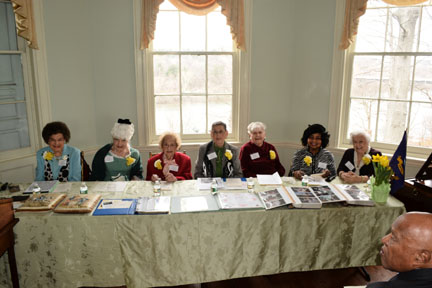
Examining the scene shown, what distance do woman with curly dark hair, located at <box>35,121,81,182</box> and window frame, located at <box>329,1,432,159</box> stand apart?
3.07 metres

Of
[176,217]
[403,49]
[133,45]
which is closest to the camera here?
[176,217]

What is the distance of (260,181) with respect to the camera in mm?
3109

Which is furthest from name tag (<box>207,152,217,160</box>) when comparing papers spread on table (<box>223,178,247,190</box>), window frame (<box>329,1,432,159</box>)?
window frame (<box>329,1,432,159</box>)

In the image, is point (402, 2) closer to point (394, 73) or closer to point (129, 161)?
point (394, 73)

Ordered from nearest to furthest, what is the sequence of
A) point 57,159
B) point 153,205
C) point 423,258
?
point 423,258, point 153,205, point 57,159

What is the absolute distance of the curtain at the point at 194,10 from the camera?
13.7 ft

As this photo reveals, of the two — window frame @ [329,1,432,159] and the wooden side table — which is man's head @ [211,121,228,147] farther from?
the wooden side table

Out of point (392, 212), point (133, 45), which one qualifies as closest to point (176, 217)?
point (392, 212)

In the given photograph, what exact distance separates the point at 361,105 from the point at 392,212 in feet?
6.80

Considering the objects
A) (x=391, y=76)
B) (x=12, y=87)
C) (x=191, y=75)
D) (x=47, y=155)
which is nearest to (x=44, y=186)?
(x=47, y=155)

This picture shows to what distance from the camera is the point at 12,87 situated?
12.4 ft

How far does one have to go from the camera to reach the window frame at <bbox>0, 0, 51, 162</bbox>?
3777mm

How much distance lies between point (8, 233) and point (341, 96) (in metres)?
3.79

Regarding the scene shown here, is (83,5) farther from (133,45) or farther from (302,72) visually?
(302,72)
